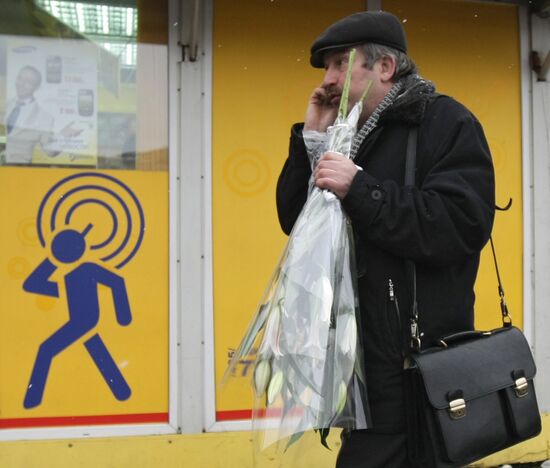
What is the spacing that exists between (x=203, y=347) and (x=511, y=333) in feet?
6.74

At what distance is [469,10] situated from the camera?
386 cm

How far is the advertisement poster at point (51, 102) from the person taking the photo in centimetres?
335

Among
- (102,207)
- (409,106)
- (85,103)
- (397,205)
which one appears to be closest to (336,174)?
(397,205)

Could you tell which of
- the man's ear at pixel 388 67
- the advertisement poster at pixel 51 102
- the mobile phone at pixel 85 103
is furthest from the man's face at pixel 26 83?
the man's ear at pixel 388 67

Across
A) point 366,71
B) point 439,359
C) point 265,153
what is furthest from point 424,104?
point 265,153

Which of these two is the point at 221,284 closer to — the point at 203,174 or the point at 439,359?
the point at 203,174

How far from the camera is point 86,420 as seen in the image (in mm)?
3340

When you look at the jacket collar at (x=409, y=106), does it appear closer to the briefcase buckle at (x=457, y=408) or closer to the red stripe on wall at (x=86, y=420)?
the briefcase buckle at (x=457, y=408)

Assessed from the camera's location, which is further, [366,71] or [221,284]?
[221,284]

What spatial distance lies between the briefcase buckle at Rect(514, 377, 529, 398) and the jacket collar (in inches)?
27.0

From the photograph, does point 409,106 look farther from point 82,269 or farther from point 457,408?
point 82,269

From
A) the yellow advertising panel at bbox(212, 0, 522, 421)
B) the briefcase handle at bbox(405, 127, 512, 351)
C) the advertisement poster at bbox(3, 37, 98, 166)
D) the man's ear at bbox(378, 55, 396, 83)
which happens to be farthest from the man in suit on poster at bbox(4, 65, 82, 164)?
the briefcase handle at bbox(405, 127, 512, 351)

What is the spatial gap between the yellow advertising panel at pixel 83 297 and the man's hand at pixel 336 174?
2.05 metres

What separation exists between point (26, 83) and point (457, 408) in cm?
281
